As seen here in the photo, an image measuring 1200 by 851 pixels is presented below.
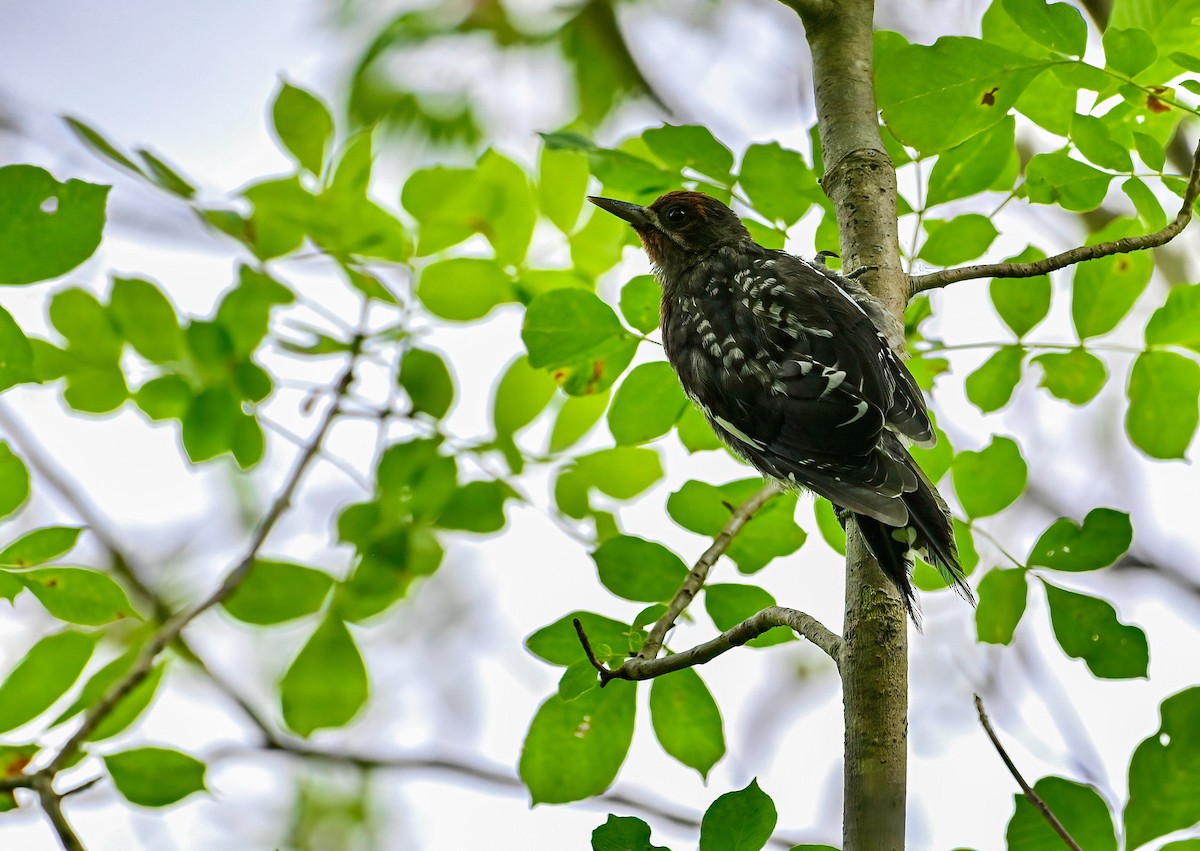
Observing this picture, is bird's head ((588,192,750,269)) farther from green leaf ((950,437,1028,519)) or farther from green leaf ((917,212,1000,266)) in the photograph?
green leaf ((950,437,1028,519))

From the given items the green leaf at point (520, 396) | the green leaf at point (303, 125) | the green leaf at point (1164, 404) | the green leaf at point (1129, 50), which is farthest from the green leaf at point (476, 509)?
the green leaf at point (1129, 50)

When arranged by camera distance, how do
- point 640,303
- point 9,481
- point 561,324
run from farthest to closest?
point 640,303
point 561,324
point 9,481

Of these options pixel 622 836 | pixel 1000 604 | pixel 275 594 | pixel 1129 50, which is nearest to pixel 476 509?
pixel 275 594

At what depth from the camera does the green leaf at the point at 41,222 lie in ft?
5.61

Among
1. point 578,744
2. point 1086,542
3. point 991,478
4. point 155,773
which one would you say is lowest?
point 155,773

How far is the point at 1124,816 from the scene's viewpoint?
1725mm

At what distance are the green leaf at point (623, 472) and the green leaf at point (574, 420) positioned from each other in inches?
3.5

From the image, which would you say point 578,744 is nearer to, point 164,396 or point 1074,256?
point 1074,256

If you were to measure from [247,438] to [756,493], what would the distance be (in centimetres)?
120

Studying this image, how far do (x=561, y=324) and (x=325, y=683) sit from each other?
3.19 ft

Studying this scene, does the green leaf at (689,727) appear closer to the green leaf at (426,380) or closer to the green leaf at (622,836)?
the green leaf at (622,836)

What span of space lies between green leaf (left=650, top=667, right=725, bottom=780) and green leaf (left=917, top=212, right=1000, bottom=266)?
99 centimetres

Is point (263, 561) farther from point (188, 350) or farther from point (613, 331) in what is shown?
point (613, 331)

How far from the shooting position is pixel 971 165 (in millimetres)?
2166
